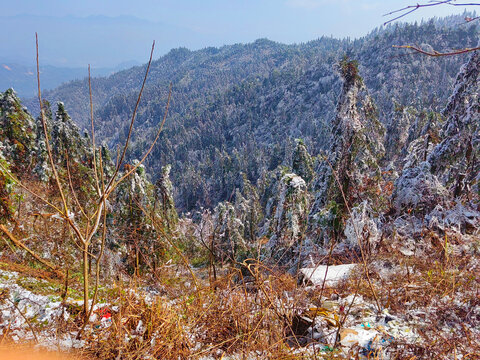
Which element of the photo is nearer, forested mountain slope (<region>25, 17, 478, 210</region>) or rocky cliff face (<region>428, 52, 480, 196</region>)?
rocky cliff face (<region>428, 52, 480, 196</region>)

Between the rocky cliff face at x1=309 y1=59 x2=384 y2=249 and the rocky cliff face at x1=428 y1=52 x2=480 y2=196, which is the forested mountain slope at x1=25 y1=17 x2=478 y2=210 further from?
the rocky cliff face at x1=428 y1=52 x2=480 y2=196

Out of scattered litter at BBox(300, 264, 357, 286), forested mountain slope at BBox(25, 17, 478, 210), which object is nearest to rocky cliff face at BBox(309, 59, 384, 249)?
scattered litter at BBox(300, 264, 357, 286)

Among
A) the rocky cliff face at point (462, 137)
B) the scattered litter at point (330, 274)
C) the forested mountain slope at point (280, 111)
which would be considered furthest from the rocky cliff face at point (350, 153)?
the forested mountain slope at point (280, 111)

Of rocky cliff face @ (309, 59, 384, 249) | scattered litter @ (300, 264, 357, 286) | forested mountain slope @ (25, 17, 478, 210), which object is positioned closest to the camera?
scattered litter @ (300, 264, 357, 286)

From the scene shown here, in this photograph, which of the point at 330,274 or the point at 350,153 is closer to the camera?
the point at 330,274

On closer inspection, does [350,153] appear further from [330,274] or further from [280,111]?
[280,111]

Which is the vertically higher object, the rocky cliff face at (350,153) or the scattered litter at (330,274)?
the rocky cliff face at (350,153)

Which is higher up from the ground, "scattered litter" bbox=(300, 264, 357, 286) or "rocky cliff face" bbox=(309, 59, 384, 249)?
"rocky cliff face" bbox=(309, 59, 384, 249)

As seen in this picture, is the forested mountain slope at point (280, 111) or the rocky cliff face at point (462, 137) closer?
the rocky cliff face at point (462, 137)

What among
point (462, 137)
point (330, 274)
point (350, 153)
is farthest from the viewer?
point (350, 153)

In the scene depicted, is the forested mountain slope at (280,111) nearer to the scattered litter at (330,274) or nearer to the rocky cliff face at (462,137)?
the rocky cliff face at (462,137)

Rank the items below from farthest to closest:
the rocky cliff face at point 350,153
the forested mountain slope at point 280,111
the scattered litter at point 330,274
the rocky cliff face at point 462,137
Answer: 1. the forested mountain slope at point 280,111
2. the rocky cliff face at point 350,153
3. the rocky cliff face at point 462,137
4. the scattered litter at point 330,274

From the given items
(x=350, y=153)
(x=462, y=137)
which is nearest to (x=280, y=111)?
(x=350, y=153)

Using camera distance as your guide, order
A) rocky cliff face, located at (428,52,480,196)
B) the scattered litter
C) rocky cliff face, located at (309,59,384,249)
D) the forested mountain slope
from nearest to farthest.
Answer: the scattered litter → rocky cliff face, located at (428,52,480,196) → rocky cliff face, located at (309,59,384,249) → the forested mountain slope
